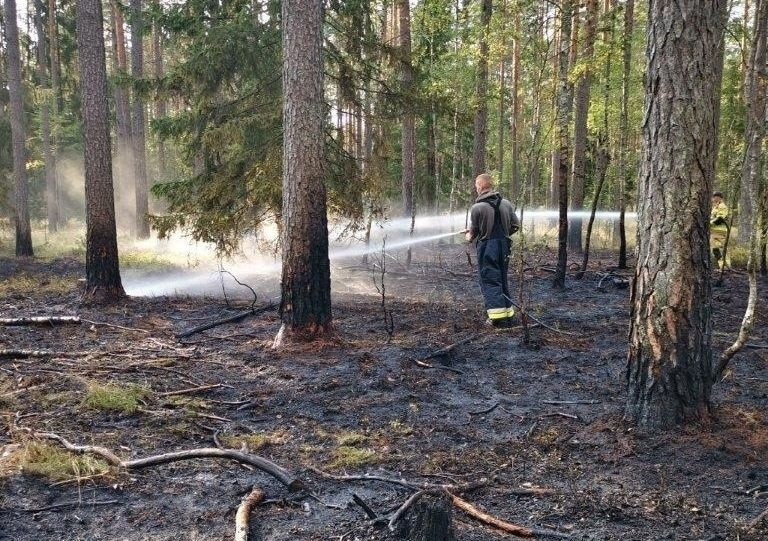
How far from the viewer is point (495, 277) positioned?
26.4ft

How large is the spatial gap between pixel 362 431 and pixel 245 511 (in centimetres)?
159

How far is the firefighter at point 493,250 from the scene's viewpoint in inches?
317

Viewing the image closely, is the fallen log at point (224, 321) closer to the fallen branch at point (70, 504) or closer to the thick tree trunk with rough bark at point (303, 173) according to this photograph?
the thick tree trunk with rough bark at point (303, 173)

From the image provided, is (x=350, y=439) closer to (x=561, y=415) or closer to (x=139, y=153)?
(x=561, y=415)

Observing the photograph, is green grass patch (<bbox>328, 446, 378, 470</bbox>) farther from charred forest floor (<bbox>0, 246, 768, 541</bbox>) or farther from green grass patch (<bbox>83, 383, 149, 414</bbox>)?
green grass patch (<bbox>83, 383, 149, 414</bbox>)

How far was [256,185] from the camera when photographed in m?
10.3

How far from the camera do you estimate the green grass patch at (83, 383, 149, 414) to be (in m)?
5.05

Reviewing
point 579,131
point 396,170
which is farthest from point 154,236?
point 579,131

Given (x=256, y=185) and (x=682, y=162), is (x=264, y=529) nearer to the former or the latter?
(x=682, y=162)

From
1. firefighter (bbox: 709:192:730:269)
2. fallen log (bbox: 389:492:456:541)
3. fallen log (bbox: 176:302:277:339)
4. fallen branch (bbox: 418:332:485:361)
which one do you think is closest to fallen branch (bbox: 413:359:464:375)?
fallen branch (bbox: 418:332:485:361)

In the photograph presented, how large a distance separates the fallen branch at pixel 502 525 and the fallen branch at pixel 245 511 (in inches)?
47.3

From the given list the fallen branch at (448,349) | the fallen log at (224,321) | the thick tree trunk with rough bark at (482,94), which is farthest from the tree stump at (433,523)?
the thick tree trunk with rough bark at (482,94)

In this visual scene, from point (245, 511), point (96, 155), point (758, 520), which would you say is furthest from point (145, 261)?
point (758, 520)

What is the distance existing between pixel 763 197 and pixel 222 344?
6099 mm
